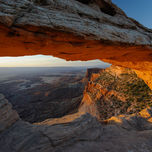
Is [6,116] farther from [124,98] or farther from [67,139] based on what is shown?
[124,98]

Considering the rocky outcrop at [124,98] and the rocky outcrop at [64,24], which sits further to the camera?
the rocky outcrop at [124,98]

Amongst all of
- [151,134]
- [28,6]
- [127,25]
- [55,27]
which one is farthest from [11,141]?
[127,25]

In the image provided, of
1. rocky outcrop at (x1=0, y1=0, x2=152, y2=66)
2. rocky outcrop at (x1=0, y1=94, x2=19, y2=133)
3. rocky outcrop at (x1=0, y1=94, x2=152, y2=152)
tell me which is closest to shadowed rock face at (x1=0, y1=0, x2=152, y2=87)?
rocky outcrop at (x1=0, y1=0, x2=152, y2=66)

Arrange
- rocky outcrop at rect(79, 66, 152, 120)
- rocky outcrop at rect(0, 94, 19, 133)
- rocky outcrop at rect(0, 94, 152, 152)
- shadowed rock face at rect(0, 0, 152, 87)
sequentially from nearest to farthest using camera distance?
shadowed rock face at rect(0, 0, 152, 87) < rocky outcrop at rect(0, 94, 152, 152) < rocky outcrop at rect(0, 94, 19, 133) < rocky outcrop at rect(79, 66, 152, 120)

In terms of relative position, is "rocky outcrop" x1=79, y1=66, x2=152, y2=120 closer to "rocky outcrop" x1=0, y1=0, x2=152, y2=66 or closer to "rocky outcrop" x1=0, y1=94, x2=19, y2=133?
"rocky outcrop" x1=0, y1=0, x2=152, y2=66

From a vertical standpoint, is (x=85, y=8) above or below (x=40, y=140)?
above

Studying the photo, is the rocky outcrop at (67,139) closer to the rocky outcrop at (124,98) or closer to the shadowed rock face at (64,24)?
the shadowed rock face at (64,24)

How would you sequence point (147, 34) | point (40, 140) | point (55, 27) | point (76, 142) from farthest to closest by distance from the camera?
point (147, 34) < point (76, 142) < point (40, 140) < point (55, 27)

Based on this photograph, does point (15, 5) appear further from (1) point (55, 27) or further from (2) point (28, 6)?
(1) point (55, 27)

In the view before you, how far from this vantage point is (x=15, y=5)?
2.66 metres

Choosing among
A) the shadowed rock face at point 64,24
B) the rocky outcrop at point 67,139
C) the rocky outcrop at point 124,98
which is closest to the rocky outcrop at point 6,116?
the rocky outcrop at point 67,139

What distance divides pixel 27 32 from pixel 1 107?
490cm

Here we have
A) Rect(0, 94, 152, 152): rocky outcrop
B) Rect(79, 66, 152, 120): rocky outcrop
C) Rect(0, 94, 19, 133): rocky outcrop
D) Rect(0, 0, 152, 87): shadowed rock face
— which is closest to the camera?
Rect(0, 0, 152, 87): shadowed rock face

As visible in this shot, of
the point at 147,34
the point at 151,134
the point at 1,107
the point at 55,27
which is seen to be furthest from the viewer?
the point at 147,34
